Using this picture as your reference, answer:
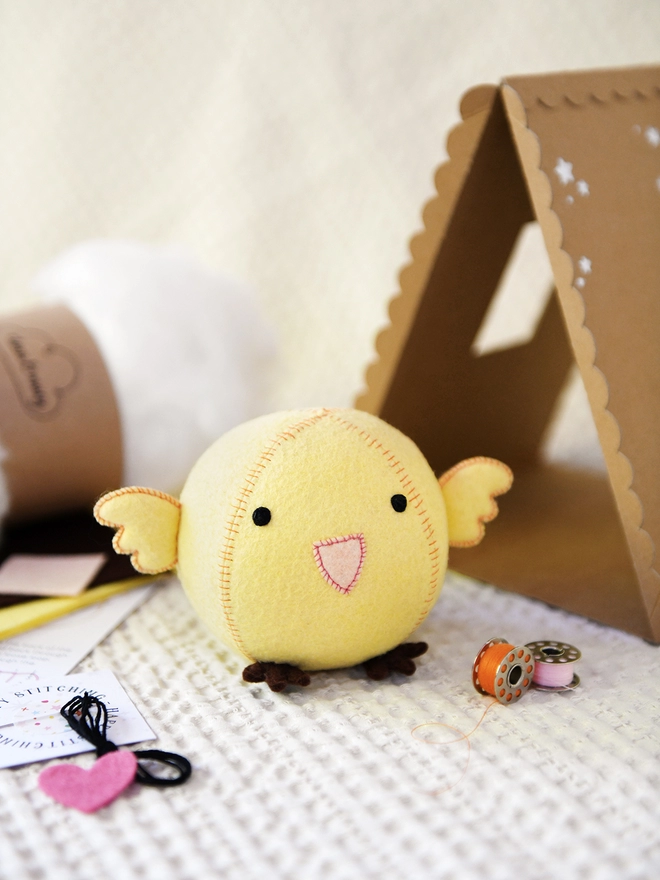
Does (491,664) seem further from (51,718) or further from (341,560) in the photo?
(51,718)

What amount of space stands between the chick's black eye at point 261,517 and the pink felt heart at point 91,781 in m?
0.18

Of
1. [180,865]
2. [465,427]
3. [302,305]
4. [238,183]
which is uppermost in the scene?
[238,183]

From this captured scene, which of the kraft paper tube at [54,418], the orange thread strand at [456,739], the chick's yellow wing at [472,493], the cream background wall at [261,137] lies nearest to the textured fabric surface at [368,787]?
the orange thread strand at [456,739]

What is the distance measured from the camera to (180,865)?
19.8 inches

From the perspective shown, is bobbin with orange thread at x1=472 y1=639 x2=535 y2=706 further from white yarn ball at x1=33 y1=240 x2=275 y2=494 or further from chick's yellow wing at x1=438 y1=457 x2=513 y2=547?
white yarn ball at x1=33 y1=240 x2=275 y2=494

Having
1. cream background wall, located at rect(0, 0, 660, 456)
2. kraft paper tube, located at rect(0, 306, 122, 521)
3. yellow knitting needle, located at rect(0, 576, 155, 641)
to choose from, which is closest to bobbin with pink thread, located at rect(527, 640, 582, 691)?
yellow knitting needle, located at rect(0, 576, 155, 641)

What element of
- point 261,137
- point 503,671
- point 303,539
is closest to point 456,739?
point 503,671

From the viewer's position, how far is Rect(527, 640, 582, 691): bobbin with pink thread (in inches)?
26.7

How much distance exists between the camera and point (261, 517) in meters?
0.63

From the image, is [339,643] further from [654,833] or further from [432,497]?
[654,833]

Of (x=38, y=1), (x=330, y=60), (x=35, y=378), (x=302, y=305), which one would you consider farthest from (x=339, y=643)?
(x=38, y=1)

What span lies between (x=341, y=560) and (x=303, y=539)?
3 cm

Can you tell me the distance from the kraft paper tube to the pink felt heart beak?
1.38 feet

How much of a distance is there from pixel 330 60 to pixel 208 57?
21 cm
